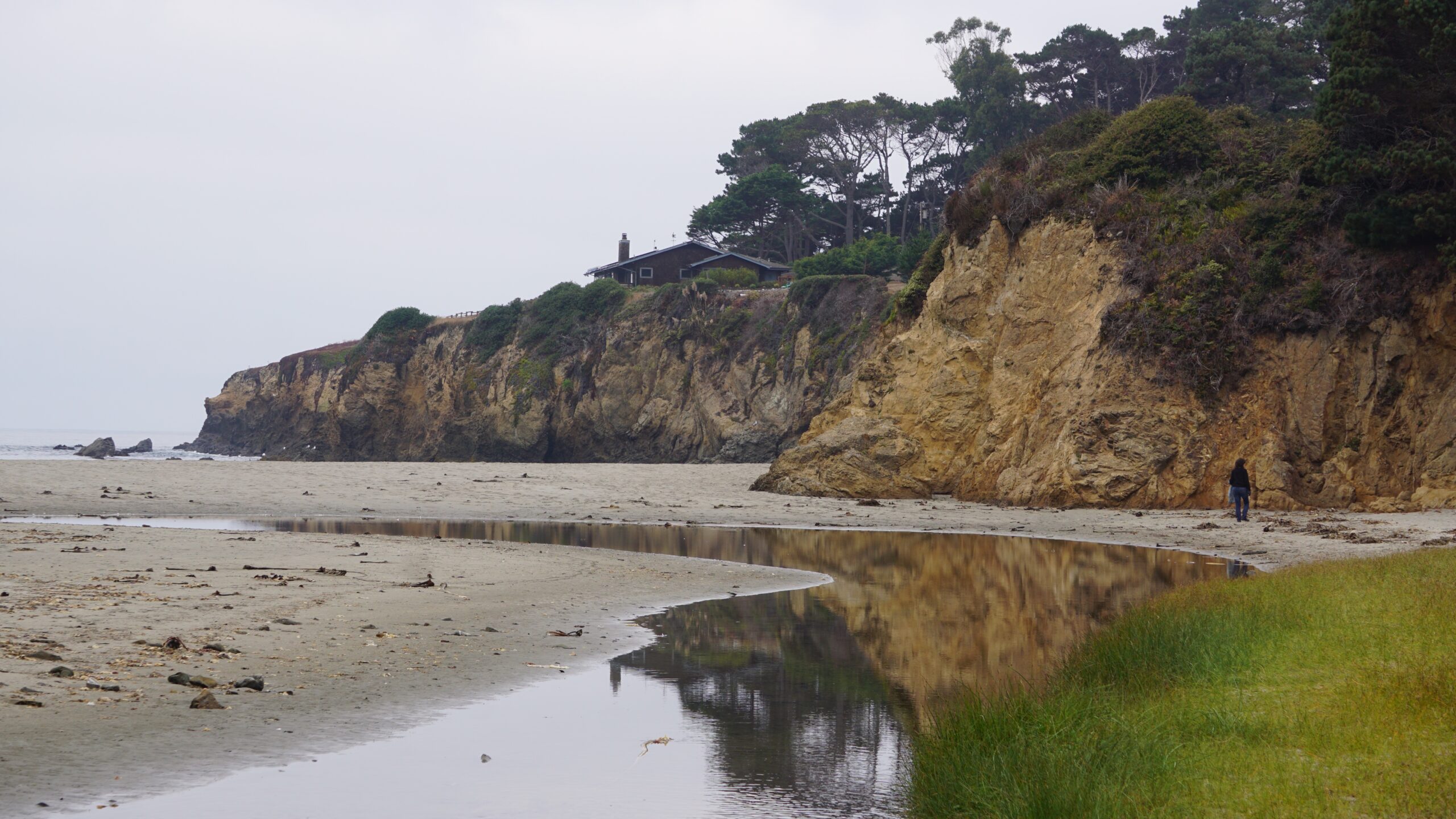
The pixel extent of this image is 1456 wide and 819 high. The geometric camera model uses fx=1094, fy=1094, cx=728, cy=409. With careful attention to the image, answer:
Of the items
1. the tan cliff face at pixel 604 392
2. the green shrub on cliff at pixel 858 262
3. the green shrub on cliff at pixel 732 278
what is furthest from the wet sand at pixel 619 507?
the green shrub on cliff at pixel 732 278

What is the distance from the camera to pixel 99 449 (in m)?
71.9

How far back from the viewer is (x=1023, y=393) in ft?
98.3

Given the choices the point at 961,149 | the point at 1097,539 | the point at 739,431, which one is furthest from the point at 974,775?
the point at 961,149

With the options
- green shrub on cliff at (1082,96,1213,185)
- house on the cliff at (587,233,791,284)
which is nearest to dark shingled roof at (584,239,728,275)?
house on the cliff at (587,233,791,284)

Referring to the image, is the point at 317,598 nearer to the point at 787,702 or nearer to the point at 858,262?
the point at 787,702

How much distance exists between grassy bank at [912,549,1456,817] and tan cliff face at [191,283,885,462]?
137ft

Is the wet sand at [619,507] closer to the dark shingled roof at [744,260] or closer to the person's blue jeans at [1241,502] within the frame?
the person's blue jeans at [1241,502]

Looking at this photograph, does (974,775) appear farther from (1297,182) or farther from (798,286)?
(798,286)

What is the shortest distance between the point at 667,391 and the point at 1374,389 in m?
38.9

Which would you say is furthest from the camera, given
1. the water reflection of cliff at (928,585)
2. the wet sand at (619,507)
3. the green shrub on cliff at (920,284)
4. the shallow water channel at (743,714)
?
the green shrub on cliff at (920,284)

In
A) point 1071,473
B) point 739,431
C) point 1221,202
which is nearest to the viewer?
point 1071,473

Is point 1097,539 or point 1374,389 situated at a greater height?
point 1374,389

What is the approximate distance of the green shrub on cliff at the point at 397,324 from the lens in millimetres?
72250

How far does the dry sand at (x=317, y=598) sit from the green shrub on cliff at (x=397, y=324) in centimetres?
4334
